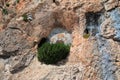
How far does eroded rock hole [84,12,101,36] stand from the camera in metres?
15.3

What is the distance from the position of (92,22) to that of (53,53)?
262 centimetres

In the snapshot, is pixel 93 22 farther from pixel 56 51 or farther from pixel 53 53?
pixel 53 53

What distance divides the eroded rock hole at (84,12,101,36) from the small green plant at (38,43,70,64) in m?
1.52

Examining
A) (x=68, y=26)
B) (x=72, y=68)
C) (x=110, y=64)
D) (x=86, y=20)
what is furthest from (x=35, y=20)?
(x=110, y=64)

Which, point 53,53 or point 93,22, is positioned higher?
point 93,22

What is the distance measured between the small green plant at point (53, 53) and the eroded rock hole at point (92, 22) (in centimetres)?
152

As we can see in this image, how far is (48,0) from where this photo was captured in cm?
1750

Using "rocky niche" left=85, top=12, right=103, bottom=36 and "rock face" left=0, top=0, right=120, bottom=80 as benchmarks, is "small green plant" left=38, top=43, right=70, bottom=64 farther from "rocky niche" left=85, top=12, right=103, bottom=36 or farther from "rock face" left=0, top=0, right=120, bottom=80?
"rocky niche" left=85, top=12, right=103, bottom=36

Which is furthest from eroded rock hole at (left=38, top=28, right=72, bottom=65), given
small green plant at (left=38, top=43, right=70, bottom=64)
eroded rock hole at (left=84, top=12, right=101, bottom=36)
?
eroded rock hole at (left=84, top=12, right=101, bottom=36)

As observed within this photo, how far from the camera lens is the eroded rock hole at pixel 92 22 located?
15282 mm

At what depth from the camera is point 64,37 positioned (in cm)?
1669

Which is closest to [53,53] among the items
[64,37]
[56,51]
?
[56,51]

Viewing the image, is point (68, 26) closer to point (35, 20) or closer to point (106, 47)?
point (35, 20)

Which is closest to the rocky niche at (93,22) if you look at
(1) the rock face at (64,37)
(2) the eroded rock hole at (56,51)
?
(1) the rock face at (64,37)
